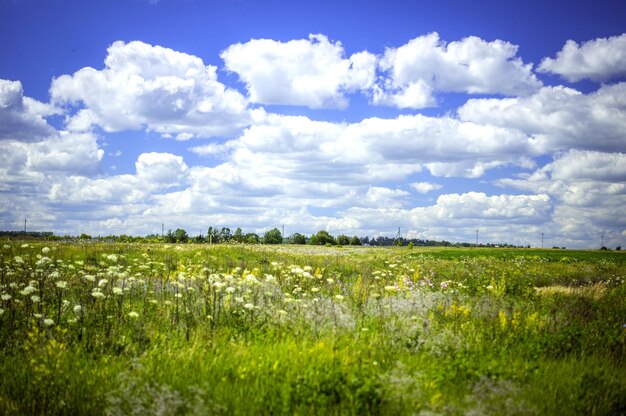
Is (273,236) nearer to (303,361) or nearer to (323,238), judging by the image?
(323,238)

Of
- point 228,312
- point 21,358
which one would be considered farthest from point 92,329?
point 228,312

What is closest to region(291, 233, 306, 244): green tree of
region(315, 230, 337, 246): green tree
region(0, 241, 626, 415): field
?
region(315, 230, 337, 246): green tree

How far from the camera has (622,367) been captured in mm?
6711

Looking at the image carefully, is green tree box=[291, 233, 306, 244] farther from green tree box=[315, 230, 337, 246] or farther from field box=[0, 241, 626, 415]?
field box=[0, 241, 626, 415]

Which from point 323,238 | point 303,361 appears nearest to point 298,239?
point 323,238

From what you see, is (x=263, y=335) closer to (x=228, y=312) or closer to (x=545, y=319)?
(x=228, y=312)

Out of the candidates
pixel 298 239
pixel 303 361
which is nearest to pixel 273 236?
pixel 298 239

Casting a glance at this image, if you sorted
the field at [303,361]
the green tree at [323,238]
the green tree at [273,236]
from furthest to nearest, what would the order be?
the green tree at [323,238] < the green tree at [273,236] < the field at [303,361]

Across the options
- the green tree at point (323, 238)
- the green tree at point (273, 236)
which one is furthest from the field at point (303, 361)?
the green tree at point (323, 238)

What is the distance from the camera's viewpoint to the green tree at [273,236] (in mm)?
100438

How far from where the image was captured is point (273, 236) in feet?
339

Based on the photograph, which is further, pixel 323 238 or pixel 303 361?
pixel 323 238

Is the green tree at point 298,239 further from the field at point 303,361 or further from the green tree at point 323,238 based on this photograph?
the field at point 303,361

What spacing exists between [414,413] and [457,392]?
3.68 ft
